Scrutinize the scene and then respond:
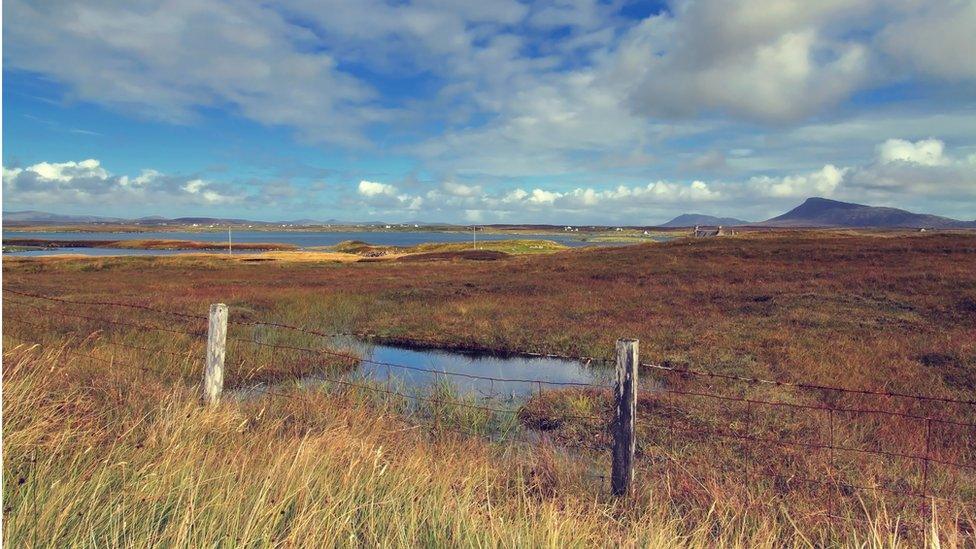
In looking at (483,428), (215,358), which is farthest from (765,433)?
(215,358)

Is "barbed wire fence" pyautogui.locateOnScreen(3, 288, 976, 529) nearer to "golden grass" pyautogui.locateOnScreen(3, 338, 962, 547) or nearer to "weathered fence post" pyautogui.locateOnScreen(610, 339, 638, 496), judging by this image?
"weathered fence post" pyautogui.locateOnScreen(610, 339, 638, 496)

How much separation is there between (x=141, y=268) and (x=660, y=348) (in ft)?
140

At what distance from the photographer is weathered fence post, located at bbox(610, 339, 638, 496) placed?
17.6 feet

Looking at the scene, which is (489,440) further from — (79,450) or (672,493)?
(79,450)

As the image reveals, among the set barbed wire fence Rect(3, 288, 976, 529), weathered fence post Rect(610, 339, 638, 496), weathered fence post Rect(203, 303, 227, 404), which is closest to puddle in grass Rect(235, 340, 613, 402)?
barbed wire fence Rect(3, 288, 976, 529)

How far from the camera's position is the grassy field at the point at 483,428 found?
3725 mm

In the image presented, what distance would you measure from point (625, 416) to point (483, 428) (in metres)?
4.03

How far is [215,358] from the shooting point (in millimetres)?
6973

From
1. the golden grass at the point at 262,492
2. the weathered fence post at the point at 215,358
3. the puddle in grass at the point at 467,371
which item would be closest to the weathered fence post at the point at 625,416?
the golden grass at the point at 262,492

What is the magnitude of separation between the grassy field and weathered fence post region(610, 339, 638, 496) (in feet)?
0.87

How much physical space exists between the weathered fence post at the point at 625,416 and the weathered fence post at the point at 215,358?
14.8 ft

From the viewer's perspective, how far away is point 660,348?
1436 centimetres

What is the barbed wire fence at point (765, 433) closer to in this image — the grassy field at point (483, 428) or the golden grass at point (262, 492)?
the grassy field at point (483, 428)

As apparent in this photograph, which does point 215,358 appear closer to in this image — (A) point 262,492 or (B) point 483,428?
(A) point 262,492
